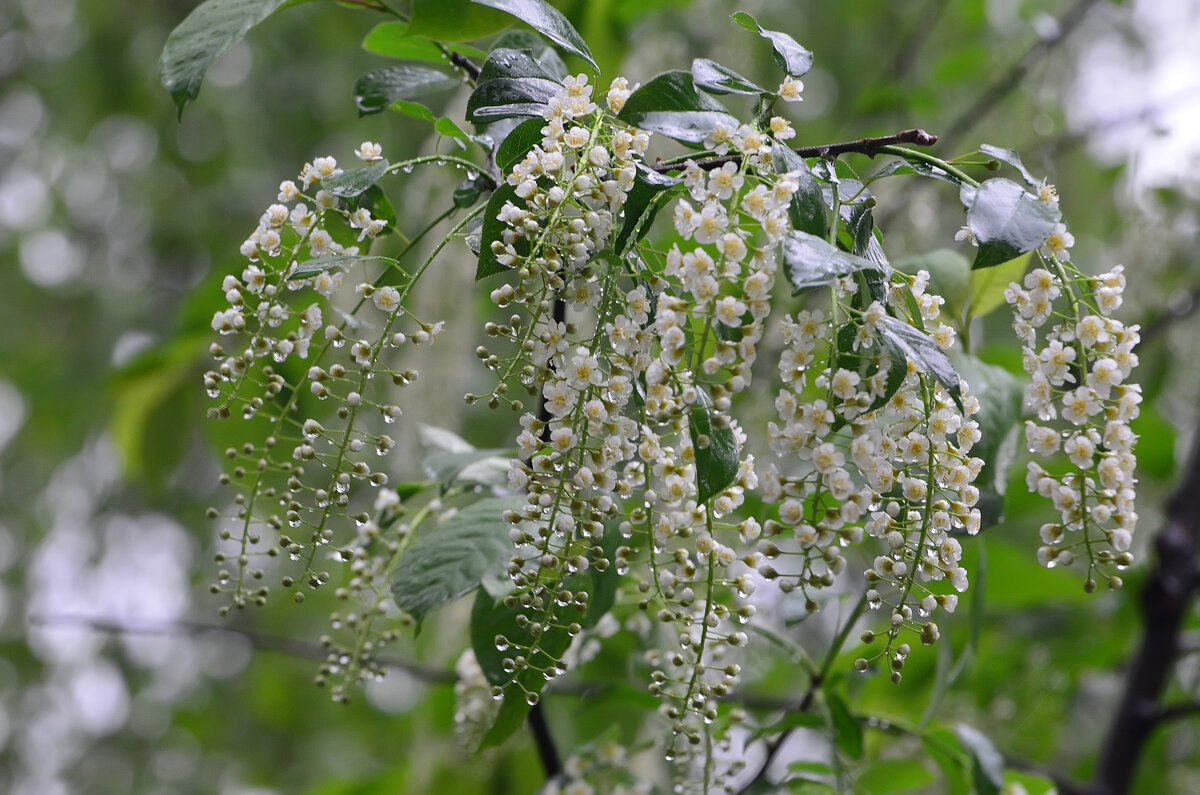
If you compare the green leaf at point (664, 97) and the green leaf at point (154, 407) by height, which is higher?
the green leaf at point (664, 97)

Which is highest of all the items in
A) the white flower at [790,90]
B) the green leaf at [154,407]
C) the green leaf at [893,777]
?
the white flower at [790,90]

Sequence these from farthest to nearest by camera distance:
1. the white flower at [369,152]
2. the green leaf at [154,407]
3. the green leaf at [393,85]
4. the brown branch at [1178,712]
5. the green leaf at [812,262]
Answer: the green leaf at [154,407], the brown branch at [1178,712], the green leaf at [393,85], the white flower at [369,152], the green leaf at [812,262]

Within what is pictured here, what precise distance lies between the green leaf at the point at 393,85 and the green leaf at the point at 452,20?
0.17 ft

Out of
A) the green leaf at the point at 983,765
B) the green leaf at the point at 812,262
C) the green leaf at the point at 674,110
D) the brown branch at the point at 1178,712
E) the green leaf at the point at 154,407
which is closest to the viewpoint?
the green leaf at the point at 812,262

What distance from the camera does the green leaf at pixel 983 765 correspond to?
95 cm

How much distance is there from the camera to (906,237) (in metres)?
Answer: 2.18

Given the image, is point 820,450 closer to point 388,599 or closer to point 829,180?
point 829,180

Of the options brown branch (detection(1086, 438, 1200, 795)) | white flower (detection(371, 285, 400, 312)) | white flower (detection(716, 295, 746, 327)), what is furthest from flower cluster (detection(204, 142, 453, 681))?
brown branch (detection(1086, 438, 1200, 795))

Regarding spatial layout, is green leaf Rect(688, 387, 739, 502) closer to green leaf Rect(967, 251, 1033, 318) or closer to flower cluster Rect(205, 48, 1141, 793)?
flower cluster Rect(205, 48, 1141, 793)

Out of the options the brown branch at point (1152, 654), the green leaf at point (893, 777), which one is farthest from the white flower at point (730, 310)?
the brown branch at point (1152, 654)

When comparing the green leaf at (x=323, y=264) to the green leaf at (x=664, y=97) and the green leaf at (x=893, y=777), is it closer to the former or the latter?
the green leaf at (x=664, y=97)

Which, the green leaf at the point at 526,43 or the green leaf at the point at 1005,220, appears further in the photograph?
the green leaf at the point at 526,43

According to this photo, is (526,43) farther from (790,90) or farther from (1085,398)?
(1085,398)

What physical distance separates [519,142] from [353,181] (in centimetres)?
11
